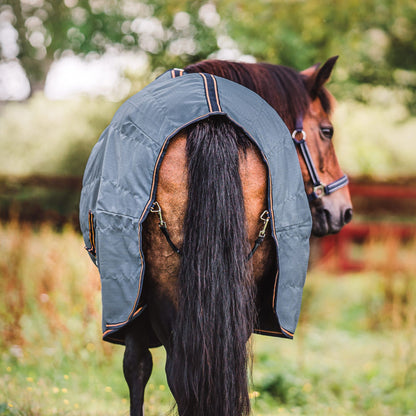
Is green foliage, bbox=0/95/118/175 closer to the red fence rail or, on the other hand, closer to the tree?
the tree

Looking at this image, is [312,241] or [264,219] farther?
[312,241]

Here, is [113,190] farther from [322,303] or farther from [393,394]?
[322,303]

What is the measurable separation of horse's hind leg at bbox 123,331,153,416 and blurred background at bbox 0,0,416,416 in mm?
687

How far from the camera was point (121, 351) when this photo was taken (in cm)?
467

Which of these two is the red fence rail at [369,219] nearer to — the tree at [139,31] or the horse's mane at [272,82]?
the tree at [139,31]

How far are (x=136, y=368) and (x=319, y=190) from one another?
1211mm

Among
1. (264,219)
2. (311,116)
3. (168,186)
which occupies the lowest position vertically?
(264,219)

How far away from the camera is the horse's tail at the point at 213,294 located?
1.58 metres

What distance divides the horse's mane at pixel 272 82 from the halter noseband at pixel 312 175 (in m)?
0.04

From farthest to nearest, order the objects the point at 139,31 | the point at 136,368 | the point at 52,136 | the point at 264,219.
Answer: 1. the point at 52,136
2. the point at 139,31
3. the point at 136,368
4. the point at 264,219

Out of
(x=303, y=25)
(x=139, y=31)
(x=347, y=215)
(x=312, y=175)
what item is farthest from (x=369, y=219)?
(x=312, y=175)

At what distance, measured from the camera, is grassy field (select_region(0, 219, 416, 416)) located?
11.9 ft

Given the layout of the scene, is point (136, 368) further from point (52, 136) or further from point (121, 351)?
point (52, 136)

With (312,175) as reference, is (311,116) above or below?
above
